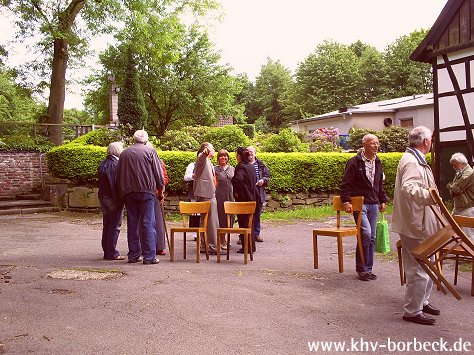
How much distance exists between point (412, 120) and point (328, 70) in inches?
993

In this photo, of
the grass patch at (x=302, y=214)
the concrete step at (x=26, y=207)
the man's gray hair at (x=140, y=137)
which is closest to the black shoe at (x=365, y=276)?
the man's gray hair at (x=140, y=137)

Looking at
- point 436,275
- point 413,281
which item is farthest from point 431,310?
point 436,275

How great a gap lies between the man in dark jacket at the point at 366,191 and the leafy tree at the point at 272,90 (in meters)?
62.4

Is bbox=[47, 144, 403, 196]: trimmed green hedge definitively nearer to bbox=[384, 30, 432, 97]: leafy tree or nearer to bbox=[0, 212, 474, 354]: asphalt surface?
bbox=[0, 212, 474, 354]: asphalt surface

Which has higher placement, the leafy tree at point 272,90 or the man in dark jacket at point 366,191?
the leafy tree at point 272,90

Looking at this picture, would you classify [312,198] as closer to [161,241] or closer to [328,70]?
[161,241]

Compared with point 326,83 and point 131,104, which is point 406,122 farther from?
point 326,83

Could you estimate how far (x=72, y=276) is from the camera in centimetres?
786

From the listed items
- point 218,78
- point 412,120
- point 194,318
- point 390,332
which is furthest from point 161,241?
point 218,78

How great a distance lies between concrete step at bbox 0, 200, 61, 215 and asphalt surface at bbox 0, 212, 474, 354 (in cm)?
736

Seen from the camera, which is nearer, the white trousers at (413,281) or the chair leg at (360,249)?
the white trousers at (413,281)

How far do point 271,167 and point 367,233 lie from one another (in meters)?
9.52

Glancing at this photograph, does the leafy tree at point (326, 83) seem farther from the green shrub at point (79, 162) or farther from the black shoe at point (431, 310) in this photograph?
the black shoe at point (431, 310)

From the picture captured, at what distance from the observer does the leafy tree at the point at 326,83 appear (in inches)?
2413
